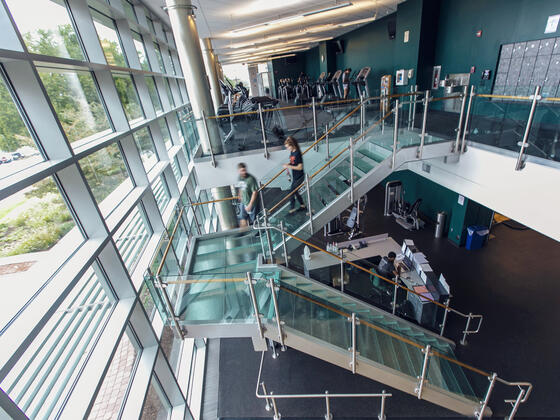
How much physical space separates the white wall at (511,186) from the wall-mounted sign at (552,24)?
9.37 ft

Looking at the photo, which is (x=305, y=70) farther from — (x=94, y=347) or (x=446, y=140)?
(x=94, y=347)

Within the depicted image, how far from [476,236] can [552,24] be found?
4.72 m

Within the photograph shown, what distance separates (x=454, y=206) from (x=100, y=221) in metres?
8.42

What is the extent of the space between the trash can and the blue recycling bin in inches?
30.7

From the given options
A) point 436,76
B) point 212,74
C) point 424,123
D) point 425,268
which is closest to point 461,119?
point 424,123

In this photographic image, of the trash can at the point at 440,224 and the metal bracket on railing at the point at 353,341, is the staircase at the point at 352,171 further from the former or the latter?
the trash can at the point at 440,224

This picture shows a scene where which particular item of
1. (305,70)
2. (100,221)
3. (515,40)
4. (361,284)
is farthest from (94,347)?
(305,70)

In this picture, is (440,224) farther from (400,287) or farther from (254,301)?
(254,301)

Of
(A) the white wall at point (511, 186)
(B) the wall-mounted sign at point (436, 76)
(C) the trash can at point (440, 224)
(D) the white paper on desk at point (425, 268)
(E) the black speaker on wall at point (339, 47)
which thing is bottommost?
(C) the trash can at point (440, 224)

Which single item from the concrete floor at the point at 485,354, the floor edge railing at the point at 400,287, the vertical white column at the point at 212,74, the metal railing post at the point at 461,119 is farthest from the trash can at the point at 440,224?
the vertical white column at the point at 212,74

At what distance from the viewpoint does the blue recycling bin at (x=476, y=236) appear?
766 cm

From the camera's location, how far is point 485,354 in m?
5.18

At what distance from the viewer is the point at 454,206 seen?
816 centimetres

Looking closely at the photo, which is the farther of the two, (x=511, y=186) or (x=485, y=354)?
(x=485, y=354)
